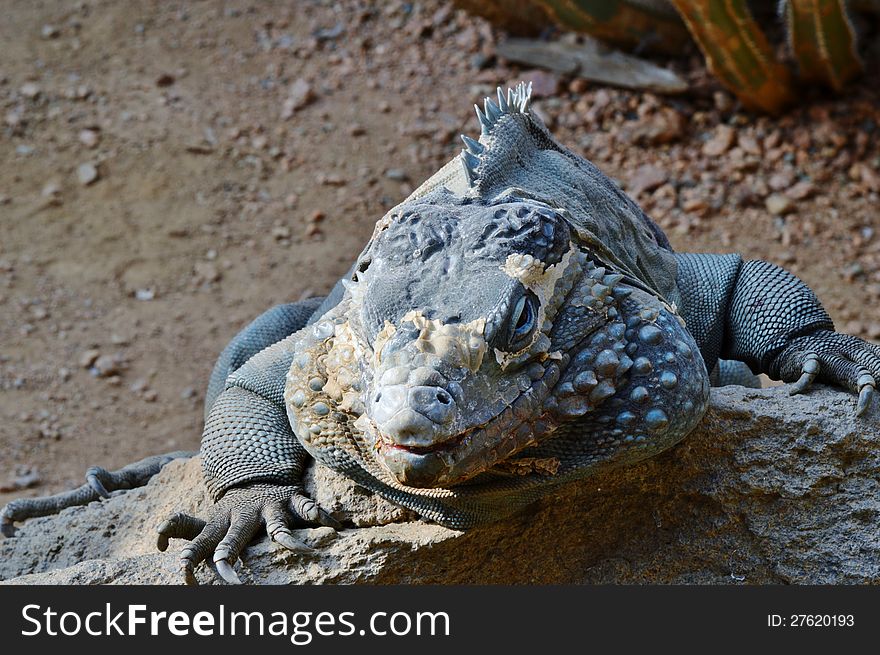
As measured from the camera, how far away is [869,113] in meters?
10.4

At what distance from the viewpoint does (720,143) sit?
34.7 feet

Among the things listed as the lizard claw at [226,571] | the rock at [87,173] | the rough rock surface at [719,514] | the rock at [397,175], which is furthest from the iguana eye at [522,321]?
the rock at [87,173]

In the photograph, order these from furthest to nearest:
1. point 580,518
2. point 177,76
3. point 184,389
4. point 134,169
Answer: point 177,76 < point 134,169 < point 184,389 < point 580,518

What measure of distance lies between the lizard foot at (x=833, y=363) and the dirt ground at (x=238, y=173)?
15.3 feet

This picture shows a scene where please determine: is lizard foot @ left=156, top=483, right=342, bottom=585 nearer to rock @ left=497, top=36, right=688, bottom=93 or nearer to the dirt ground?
the dirt ground

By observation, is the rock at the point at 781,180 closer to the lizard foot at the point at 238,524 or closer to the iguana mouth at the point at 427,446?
the lizard foot at the point at 238,524

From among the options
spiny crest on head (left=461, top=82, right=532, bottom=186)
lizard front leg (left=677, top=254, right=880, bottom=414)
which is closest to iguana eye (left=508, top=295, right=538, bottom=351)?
spiny crest on head (left=461, top=82, right=532, bottom=186)

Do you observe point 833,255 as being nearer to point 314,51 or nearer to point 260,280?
point 260,280

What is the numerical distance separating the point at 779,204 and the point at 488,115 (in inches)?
254

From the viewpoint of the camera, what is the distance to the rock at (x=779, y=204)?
33.0 ft

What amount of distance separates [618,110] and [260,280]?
13.7 feet

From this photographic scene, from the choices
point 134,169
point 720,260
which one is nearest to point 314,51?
point 134,169

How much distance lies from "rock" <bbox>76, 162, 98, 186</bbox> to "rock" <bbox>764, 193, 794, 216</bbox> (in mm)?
6753

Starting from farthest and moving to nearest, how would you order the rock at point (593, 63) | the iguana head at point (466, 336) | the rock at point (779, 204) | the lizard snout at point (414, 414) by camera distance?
the rock at point (593, 63) → the rock at point (779, 204) → the iguana head at point (466, 336) → the lizard snout at point (414, 414)
